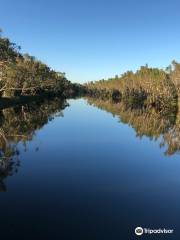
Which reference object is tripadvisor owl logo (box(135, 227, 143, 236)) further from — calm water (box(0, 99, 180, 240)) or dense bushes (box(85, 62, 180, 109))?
dense bushes (box(85, 62, 180, 109))

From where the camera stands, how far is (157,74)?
385 feet

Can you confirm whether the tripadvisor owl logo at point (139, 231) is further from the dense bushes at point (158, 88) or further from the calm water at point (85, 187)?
the dense bushes at point (158, 88)

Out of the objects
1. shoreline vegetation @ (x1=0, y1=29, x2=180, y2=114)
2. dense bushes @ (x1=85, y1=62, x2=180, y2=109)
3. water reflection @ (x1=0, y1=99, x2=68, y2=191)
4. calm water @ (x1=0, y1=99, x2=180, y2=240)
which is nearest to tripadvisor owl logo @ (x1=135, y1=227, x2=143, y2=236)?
calm water @ (x1=0, y1=99, x2=180, y2=240)

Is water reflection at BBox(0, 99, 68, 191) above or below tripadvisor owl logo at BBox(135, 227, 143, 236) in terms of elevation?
above

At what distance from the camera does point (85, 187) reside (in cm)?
1950

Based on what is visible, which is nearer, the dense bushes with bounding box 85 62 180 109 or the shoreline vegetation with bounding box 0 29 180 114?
the shoreline vegetation with bounding box 0 29 180 114

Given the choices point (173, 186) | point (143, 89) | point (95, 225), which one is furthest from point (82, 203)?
point (143, 89)

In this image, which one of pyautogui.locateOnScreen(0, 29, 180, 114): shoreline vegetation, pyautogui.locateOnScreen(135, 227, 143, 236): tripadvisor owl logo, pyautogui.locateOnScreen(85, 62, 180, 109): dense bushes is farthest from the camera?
pyautogui.locateOnScreen(85, 62, 180, 109): dense bushes

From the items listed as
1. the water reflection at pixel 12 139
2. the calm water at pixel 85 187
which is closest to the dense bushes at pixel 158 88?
the water reflection at pixel 12 139

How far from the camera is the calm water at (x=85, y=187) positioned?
14141 mm

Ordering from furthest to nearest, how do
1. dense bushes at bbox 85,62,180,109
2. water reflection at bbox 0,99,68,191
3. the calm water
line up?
dense bushes at bbox 85,62,180,109 → water reflection at bbox 0,99,68,191 → the calm water

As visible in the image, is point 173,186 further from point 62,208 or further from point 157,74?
point 157,74

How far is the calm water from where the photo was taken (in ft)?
46.4

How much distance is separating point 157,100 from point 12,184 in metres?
84.0
